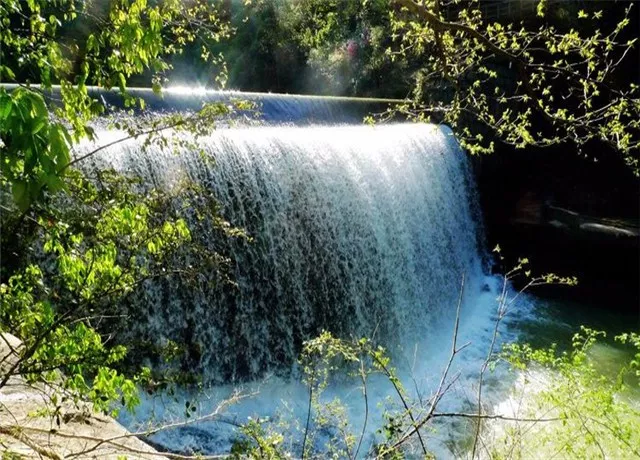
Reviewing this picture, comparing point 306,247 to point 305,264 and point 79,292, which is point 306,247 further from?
point 79,292

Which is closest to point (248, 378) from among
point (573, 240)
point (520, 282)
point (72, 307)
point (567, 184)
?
point (72, 307)

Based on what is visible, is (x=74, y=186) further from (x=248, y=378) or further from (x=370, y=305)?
(x=370, y=305)

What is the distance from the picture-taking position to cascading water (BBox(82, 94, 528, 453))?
17.4ft

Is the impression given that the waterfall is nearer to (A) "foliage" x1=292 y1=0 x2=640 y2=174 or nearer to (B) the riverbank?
(A) "foliage" x1=292 y1=0 x2=640 y2=174

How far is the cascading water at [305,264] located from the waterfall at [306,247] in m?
0.02

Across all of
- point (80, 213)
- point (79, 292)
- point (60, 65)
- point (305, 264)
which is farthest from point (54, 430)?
point (305, 264)

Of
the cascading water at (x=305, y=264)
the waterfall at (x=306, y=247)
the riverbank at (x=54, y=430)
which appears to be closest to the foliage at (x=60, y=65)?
the riverbank at (x=54, y=430)

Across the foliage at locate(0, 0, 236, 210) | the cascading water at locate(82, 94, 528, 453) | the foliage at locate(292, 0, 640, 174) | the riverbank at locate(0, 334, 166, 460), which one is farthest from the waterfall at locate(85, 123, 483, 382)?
the foliage at locate(0, 0, 236, 210)

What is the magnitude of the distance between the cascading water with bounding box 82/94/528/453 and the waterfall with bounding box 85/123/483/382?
0.02 metres

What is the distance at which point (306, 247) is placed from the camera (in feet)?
21.8

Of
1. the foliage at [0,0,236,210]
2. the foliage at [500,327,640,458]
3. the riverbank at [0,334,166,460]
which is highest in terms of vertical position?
the foliage at [0,0,236,210]

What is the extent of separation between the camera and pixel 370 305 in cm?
725

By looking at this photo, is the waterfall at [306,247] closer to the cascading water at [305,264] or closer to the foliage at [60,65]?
the cascading water at [305,264]

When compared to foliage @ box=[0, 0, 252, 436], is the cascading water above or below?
below
